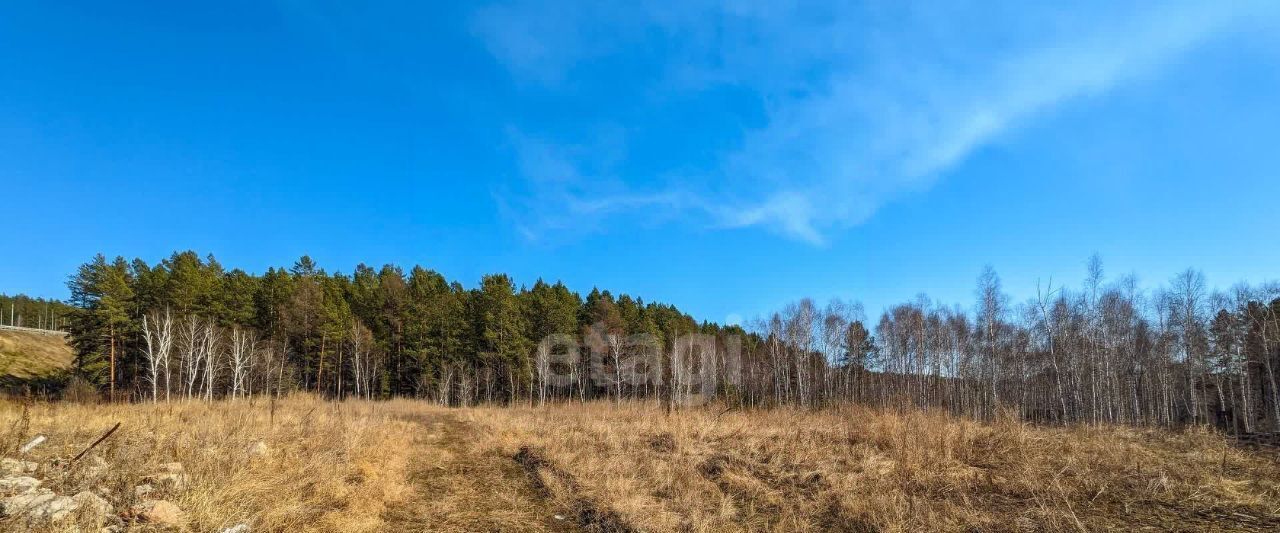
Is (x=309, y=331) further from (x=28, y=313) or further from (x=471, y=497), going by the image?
(x=28, y=313)

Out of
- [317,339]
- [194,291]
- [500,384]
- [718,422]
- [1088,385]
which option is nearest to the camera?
[718,422]

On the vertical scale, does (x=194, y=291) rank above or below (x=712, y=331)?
above

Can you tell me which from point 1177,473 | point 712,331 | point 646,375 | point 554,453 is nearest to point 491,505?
point 554,453

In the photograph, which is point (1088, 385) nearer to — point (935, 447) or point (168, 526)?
Result: point (935, 447)

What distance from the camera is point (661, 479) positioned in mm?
8133

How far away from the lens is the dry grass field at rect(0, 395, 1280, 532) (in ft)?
17.7

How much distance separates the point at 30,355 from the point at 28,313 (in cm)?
→ 6260

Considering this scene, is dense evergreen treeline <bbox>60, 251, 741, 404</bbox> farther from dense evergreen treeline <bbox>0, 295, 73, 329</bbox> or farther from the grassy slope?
dense evergreen treeline <bbox>0, 295, 73, 329</bbox>

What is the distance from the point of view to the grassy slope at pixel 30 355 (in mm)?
49156

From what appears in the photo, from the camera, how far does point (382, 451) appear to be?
9.81 metres

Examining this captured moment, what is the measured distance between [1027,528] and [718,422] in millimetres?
8228

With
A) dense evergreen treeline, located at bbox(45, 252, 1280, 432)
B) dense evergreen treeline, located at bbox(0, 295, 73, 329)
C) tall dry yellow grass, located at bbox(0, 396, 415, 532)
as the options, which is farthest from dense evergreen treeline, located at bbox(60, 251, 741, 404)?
dense evergreen treeline, located at bbox(0, 295, 73, 329)

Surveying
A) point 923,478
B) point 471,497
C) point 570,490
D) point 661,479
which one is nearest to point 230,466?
point 471,497

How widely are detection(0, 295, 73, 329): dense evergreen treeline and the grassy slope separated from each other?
119 ft
